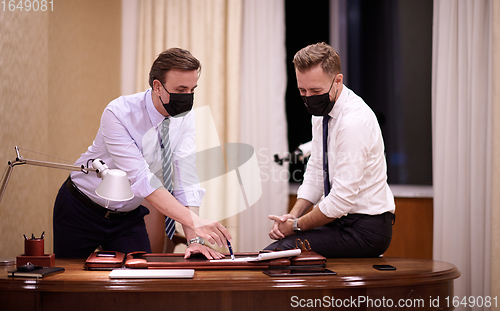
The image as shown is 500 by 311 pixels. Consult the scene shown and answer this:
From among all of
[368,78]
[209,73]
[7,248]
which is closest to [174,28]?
[209,73]

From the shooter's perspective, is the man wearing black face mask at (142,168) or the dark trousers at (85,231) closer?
the man wearing black face mask at (142,168)

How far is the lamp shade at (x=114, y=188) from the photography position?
4.37 feet

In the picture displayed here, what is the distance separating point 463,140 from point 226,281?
236cm

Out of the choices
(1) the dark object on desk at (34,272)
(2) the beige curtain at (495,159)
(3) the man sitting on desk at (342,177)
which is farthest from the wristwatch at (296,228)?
(2) the beige curtain at (495,159)

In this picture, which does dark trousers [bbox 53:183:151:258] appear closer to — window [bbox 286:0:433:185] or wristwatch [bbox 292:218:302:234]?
wristwatch [bbox 292:218:302:234]

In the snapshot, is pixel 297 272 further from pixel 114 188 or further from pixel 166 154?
pixel 166 154

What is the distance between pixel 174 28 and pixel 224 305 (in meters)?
2.96

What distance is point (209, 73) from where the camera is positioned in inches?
143

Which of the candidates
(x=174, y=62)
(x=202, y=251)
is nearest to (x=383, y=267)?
(x=202, y=251)

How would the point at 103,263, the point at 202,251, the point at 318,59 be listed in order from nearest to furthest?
1. the point at 103,263
2. the point at 202,251
3. the point at 318,59

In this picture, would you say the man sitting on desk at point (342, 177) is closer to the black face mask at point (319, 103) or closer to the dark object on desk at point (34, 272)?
the black face mask at point (319, 103)

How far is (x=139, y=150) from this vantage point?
1.81m

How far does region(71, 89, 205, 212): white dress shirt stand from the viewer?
1.74 m

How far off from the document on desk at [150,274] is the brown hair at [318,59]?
3.52ft
